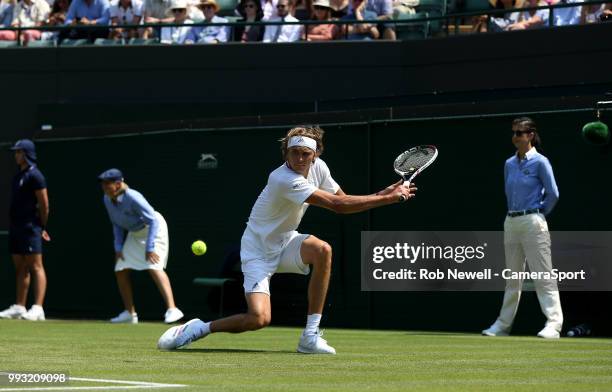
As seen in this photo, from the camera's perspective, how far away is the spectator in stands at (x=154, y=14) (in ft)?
62.5

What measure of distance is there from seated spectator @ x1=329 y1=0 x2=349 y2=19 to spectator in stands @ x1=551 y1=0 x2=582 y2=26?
328 centimetres

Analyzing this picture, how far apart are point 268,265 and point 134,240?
251 inches

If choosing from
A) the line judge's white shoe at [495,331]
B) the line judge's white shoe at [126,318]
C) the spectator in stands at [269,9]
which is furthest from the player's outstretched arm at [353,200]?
the spectator in stands at [269,9]

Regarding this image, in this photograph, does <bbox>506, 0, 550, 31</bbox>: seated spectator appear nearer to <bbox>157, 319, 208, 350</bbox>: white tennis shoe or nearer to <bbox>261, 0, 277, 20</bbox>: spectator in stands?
<bbox>261, 0, 277, 20</bbox>: spectator in stands

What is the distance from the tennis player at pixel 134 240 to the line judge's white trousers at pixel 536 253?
13.9ft

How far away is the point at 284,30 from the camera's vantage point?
18.2 m

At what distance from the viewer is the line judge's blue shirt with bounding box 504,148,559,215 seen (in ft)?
39.6

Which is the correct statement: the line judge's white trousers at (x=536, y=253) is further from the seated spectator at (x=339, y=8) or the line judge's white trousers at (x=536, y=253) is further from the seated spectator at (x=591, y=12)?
the seated spectator at (x=339, y=8)

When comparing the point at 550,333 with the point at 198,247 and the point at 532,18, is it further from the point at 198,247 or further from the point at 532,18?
the point at 532,18

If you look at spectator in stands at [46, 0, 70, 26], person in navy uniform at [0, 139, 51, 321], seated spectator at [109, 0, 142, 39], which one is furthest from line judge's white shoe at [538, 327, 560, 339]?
spectator in stands at [46, 0, 70, 26]

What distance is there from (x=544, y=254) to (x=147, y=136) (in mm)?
6201

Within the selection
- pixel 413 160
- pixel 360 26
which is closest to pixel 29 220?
pixel 360 26

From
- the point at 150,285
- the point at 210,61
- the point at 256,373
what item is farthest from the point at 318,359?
the point at 210,61

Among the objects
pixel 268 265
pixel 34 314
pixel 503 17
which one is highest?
pixel 503 17
